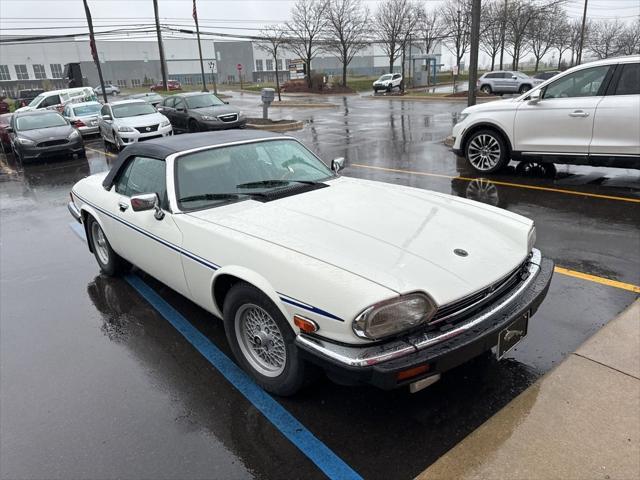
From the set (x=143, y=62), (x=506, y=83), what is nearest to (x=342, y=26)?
A: (x=506, y=83)

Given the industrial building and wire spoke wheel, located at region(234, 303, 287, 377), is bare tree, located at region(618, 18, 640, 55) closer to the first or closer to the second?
the industrial building

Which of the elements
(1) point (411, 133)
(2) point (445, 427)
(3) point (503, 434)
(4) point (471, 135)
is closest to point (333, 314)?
(2) point (445, 427)

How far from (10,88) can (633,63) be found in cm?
9709

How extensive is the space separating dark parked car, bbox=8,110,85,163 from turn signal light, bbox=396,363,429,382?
14.3 metres

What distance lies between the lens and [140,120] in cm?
1490

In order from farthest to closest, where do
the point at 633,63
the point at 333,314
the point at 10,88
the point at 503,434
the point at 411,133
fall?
the point at 10,88
the point at 411,133
the point at 633,63
the point at 503,434
the point at 333,314

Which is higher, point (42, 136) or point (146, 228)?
point (146, 228)

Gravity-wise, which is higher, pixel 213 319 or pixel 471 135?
pixel 471 135

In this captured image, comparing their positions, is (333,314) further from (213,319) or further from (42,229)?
(42,229)

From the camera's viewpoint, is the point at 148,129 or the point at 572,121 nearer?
the point at 572,121

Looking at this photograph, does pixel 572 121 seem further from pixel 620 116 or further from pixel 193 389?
pixel 193 389

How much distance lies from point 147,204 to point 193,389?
1.40 metres

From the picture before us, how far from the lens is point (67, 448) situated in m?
2.84

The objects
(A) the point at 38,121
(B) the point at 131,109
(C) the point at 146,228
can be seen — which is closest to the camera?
(C) the point at 146,228
